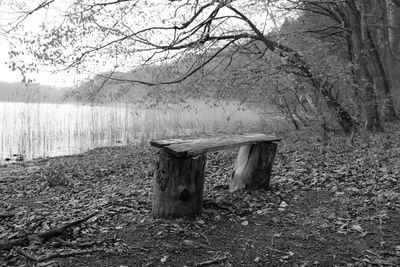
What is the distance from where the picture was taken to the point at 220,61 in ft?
35.7

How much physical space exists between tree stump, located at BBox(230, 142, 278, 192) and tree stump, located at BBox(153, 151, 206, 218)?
1273 millimetres

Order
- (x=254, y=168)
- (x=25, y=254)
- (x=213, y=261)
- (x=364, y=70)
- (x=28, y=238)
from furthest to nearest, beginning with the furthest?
(x=364, y=70) < (x=254, y=168) < (x=28, y=238) < (x=213, y=261) < (x=25, y=254)

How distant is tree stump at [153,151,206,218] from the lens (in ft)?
12.1

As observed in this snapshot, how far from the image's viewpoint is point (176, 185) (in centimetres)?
370

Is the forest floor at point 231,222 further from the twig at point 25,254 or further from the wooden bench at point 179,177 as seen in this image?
the wooden bench at point 179,177

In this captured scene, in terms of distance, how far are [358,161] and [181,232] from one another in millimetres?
4208

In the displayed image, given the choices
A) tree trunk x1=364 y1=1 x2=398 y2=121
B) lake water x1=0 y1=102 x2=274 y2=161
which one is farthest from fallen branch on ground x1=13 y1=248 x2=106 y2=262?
tree trunk x1=364 y1=1 x2=398 y2=121

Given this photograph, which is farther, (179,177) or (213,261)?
(179,177)

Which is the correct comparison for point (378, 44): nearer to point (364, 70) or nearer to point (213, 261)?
point (364, 70)

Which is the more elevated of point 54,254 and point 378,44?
point 378,44

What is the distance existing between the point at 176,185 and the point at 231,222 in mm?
731

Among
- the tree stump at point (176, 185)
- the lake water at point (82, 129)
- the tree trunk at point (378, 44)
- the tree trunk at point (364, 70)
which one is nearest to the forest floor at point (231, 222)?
the tree stump at point (176, 185)

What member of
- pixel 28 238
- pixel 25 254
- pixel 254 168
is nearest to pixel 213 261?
pixel 25 254

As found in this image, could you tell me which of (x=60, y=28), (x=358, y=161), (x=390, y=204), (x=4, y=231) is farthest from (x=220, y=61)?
(x=4, y=231)
